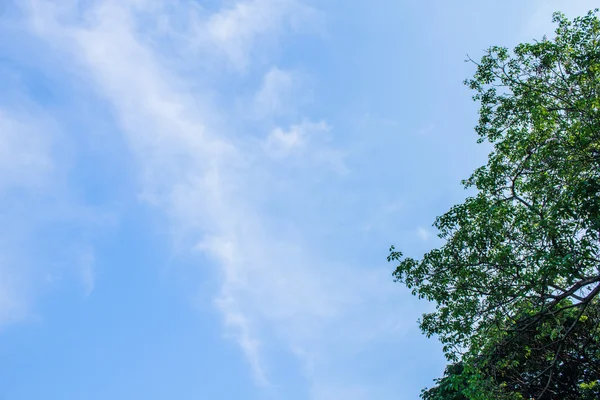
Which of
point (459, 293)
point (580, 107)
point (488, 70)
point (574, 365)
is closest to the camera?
point (580, 107)

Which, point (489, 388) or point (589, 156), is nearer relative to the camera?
point (589, 156)

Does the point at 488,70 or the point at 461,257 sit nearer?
the point at 461,257

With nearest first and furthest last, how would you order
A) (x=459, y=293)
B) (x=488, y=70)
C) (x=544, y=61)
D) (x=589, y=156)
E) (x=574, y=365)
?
(x=589, y=156) < (x=459, y=293) < (x=544, y=61) < (x=488, y=70) < (x=574, y=365)

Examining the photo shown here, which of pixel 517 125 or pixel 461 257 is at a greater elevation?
pixel 517 125

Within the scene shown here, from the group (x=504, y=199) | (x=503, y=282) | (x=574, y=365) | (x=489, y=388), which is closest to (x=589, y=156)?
(x=504, y=199)

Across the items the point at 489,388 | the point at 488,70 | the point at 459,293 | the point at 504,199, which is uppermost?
the point at 488,70

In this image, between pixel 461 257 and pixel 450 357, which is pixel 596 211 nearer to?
pixel 461 257

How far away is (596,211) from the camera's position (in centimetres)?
804

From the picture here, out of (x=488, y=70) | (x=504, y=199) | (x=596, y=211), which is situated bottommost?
(x=596, y=211)

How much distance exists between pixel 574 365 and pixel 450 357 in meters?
7.80

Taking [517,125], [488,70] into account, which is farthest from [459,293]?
[488,70]

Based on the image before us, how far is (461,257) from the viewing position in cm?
1087

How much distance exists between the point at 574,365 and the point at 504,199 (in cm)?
875

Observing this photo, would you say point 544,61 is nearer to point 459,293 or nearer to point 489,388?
point 459,293
